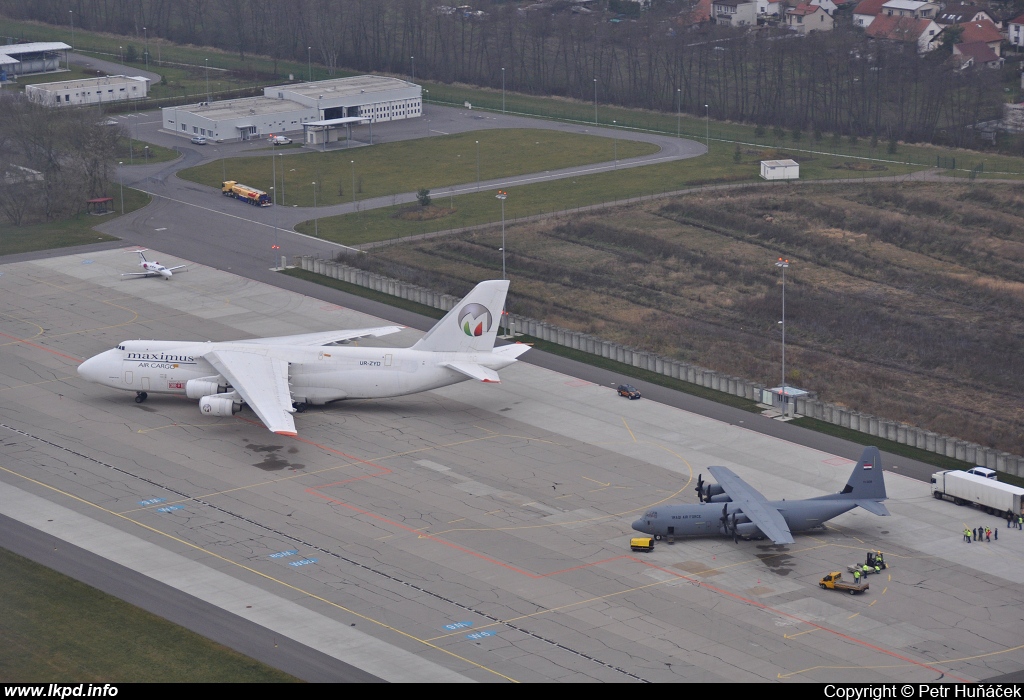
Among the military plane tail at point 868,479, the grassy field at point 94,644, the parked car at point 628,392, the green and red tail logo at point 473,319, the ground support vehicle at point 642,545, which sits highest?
the green and red tail logo at point 473,319

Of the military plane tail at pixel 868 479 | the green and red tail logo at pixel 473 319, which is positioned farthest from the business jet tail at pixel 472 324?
the military plane tail at pixel 868 479

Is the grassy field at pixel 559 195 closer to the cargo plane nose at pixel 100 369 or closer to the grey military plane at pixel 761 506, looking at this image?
the cargo plane nose at pixel 100 369

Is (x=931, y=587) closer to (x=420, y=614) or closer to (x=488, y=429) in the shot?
(x=420, y=614)

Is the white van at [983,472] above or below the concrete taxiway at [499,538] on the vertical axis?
above

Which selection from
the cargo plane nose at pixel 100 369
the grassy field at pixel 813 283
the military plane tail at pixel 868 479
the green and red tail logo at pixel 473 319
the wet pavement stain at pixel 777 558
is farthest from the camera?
the grassy field at pixel 813 283
